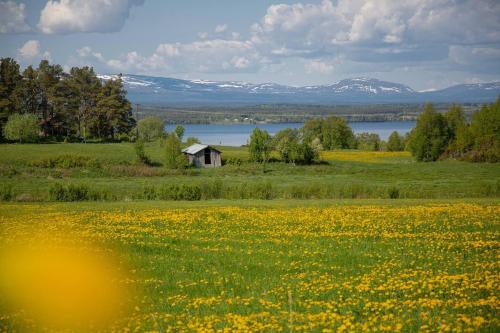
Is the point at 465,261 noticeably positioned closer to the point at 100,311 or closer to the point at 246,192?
the point at 100,311

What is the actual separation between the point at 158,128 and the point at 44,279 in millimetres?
123019

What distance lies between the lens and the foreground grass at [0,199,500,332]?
1067 cm

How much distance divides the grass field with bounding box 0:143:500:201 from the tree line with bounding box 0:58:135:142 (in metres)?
14.6

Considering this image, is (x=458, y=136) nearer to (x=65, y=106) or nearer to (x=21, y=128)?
(x=65, y=106)

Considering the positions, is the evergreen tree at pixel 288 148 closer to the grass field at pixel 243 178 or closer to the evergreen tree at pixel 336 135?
the grass field at pixel 243 178

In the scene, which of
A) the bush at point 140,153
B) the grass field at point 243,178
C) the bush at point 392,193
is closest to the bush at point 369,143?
the grass field at point 243,178

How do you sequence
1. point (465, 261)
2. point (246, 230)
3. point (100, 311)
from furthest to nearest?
1. point (246, 230)
2. point (465, 261)
3. point (100, 311)

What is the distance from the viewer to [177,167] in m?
78.9

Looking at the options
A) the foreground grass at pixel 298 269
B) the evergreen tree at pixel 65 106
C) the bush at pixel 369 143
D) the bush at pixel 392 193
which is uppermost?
the evergreen tree at pixel 65 106

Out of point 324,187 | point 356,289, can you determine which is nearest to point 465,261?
point 356,289

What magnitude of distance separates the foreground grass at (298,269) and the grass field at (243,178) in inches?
669

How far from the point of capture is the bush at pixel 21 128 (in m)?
99.9

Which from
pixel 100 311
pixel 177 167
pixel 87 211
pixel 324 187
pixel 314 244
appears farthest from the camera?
pixel 177 167

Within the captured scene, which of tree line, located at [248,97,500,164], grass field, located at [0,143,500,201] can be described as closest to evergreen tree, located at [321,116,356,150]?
grass field, located at [0,143,500,201]
